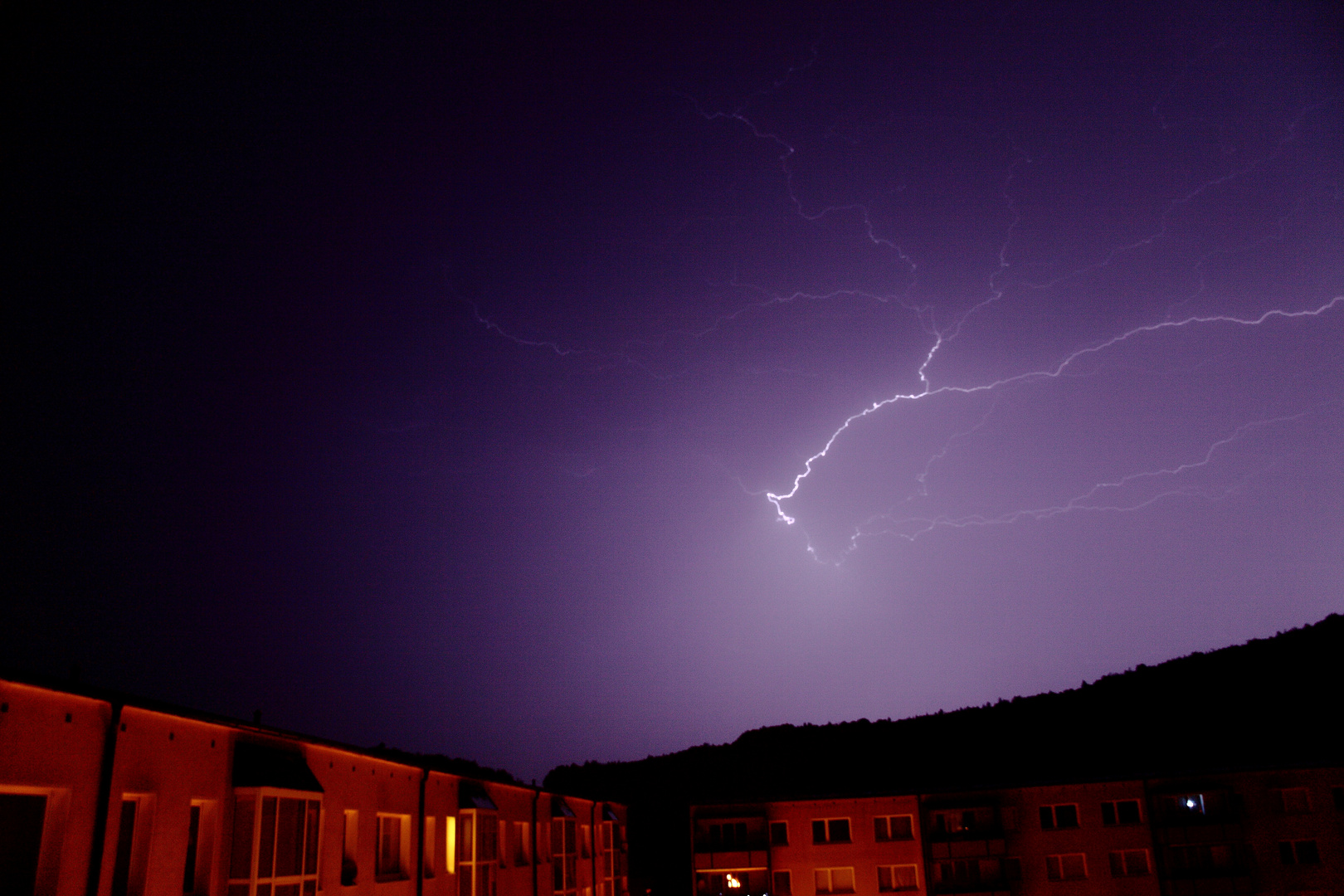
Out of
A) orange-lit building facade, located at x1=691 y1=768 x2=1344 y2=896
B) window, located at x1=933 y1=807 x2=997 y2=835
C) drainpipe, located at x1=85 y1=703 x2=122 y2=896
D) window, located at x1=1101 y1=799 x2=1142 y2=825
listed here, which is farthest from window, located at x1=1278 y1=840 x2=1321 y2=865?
drainpipe, located at x1=85 y1=703 x2=122 y2=896

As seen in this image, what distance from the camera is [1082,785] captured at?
28.4 m

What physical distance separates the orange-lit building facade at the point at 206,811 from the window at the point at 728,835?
639 inches

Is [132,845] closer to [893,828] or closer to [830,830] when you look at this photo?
[830,830]

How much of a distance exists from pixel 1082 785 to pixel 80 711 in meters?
28.6

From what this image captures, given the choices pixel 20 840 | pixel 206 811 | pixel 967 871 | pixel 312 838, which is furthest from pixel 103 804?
pixel 967 871

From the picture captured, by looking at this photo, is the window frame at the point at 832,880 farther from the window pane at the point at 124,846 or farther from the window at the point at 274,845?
the window pane at the point at 124,846

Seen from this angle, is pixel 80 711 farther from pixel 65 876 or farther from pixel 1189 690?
pixel 1189 690

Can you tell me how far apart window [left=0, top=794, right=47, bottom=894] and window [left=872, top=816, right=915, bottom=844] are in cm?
2752

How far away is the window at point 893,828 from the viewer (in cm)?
3025

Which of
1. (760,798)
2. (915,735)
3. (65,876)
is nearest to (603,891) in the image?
(760,798)

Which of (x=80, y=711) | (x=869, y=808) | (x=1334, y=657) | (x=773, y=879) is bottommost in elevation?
(x=773, y=879)

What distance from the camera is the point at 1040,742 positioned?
6094 cm

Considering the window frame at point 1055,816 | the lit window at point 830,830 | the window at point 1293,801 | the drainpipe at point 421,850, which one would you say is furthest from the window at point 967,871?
the drainpipe at point 421,850

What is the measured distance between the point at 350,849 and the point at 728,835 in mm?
21318
